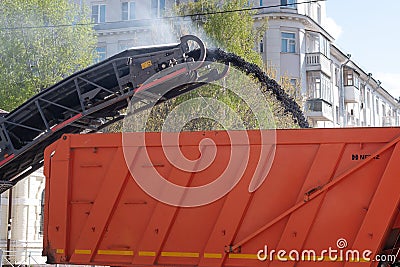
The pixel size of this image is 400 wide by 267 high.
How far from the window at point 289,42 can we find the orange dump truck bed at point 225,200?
95.1 feet

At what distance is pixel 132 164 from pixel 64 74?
23729 millimetres

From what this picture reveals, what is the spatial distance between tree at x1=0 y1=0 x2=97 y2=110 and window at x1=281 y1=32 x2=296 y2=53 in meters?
12.8

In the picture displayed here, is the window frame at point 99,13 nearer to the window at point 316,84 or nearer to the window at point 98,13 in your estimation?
the window at point 98,13

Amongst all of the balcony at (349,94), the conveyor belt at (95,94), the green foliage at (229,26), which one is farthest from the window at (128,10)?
the conveyor belt at (95,94)

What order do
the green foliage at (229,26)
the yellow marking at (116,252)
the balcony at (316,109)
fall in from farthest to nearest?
the balcony at (316,109) → the green foliage at (229,26) → the yellow marking at (116,252)

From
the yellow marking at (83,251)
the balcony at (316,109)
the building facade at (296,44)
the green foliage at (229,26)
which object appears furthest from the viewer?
the building facade at (296,44)

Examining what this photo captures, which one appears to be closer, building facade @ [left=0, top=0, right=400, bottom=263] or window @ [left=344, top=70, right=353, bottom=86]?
building facade @ [left=0, top=0, right=400, bottom=263]

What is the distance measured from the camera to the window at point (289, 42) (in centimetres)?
3566

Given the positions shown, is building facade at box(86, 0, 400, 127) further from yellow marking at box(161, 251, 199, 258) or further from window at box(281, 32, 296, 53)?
yellow marking at box(161, 251, 199, 258)

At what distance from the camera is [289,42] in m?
35.8

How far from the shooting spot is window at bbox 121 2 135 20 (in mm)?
41031

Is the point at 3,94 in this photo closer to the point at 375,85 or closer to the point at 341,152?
the point at 341,152

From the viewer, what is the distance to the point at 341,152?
711cm

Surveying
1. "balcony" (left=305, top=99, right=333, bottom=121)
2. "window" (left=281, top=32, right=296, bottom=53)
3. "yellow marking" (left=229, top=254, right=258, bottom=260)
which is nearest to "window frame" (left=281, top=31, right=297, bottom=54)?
"window" (left=281, top=32, right=296, bottom=53)
